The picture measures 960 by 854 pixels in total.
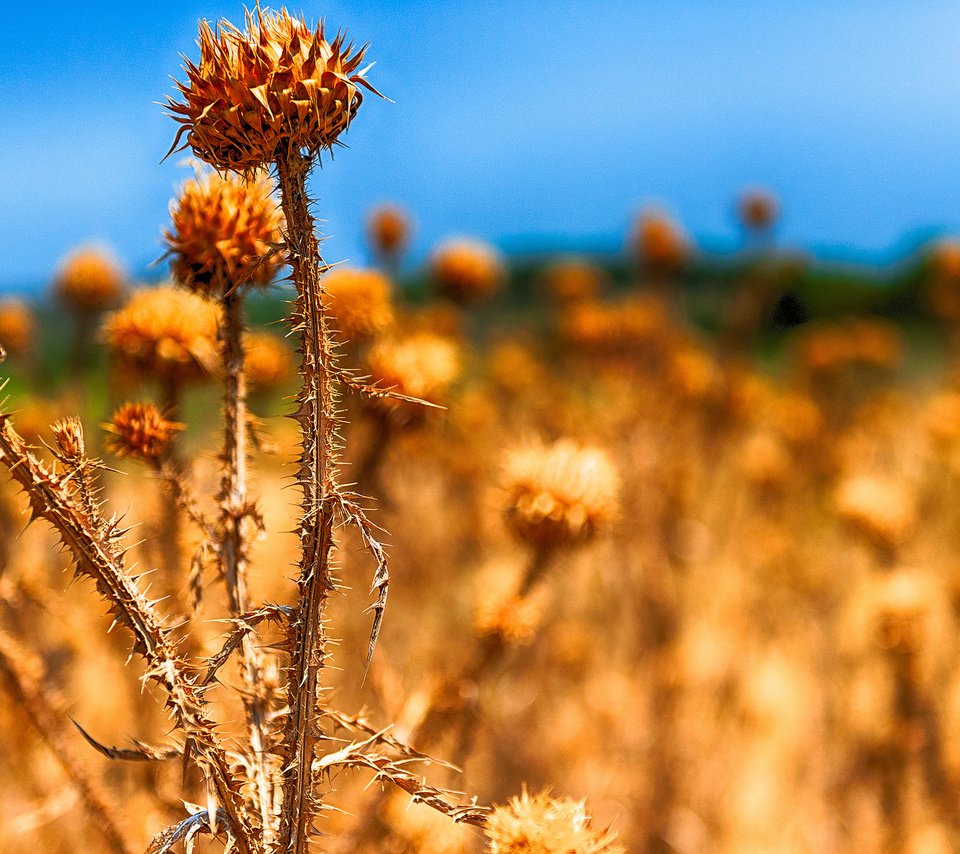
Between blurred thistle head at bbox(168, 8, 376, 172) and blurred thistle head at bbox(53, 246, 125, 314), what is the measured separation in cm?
209

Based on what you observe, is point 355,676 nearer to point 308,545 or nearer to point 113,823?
point 113,823

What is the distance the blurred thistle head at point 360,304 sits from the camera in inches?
56.2

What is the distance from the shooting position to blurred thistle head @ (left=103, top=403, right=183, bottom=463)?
848 millimetres

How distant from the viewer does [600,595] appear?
3.94 m

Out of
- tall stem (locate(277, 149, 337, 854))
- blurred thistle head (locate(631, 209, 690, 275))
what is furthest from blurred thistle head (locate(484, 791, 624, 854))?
blurred thistle head (locate(631, 209, 690, 275))

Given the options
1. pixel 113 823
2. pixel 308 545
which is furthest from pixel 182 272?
pixel 113 823

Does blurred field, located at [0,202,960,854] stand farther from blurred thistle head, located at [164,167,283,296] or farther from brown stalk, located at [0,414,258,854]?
brown stalk, located at [0,414,258,854]

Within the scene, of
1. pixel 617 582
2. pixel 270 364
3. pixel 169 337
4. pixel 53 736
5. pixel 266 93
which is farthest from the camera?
pixel 617 582

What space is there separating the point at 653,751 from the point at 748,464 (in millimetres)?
1631

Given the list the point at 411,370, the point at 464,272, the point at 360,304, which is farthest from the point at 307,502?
the point at 464,272

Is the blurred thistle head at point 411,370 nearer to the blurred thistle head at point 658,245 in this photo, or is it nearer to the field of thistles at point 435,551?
the field of thistles at point 435,551

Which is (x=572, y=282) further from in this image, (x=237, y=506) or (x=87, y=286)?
(x=237, y=506)

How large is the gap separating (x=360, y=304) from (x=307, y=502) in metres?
0.90

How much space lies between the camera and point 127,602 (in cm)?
62
